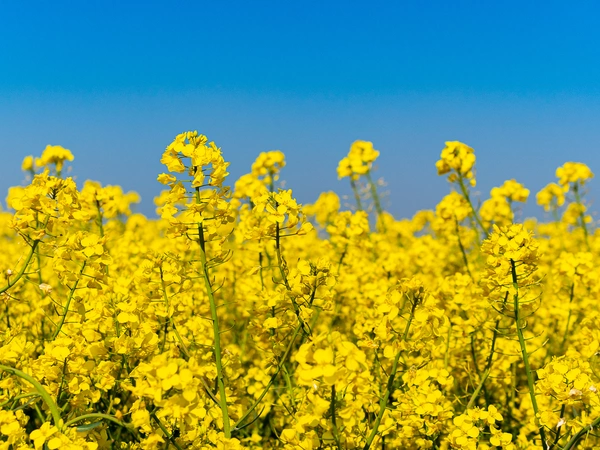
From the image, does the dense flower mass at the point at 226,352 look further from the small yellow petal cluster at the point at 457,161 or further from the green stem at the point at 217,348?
the small yellow petal cluster at the point at 457,161

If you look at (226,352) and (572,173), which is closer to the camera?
(226,352)

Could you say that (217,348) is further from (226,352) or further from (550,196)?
(550,196)

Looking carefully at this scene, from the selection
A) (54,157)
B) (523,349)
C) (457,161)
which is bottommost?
(523,349)

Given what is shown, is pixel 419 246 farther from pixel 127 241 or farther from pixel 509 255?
pixel 509 255

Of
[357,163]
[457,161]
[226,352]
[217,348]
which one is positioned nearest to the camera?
[217,348]

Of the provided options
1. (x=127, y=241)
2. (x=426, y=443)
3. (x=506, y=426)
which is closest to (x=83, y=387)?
(x=426, y=443)

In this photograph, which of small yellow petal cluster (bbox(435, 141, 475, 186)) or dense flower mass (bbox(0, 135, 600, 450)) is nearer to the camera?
dense flower mass (bbox(0, 135, 600, 450))

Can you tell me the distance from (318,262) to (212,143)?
0.65 metres

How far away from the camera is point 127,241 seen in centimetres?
645

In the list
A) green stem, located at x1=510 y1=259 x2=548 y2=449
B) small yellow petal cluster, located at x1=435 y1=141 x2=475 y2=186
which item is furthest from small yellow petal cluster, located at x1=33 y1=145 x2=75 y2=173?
green stem, located at x1=510 y1=259 x2=548 y2=449

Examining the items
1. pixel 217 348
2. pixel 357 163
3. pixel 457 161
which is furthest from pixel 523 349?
pixel 357 163

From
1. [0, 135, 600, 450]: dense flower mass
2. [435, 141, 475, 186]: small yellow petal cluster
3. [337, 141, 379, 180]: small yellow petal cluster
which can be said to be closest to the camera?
[0, 135, 600, 450]: dense flower mass

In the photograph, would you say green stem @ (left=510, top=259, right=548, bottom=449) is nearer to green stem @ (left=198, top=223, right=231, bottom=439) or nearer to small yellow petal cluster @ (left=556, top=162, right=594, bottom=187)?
green stem @ (left=198, top=223, right=231, bottom=439)

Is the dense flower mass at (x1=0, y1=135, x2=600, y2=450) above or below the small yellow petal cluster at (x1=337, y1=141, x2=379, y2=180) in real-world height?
below
